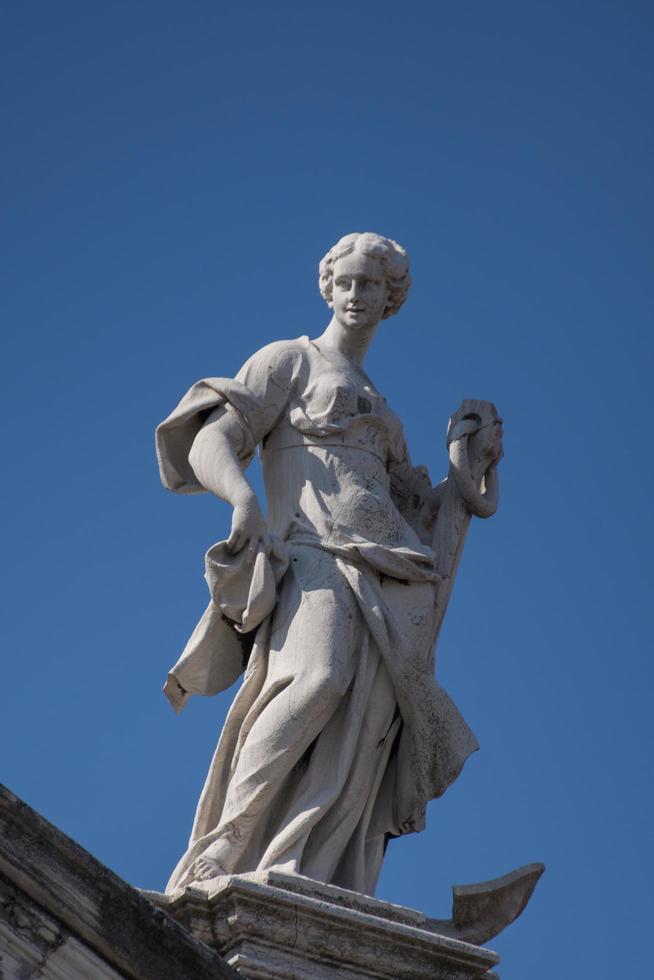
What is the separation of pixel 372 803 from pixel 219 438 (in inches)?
75.9

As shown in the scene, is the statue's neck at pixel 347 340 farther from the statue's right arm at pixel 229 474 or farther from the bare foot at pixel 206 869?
the bare foot at pixel 206 869

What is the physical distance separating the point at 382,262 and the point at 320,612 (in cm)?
212

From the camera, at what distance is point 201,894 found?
959 centimetres

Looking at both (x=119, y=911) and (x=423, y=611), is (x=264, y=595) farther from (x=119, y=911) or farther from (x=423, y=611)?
(x=119, y=911)

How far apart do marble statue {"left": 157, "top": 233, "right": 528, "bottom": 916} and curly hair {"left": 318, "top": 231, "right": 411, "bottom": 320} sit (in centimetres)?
1

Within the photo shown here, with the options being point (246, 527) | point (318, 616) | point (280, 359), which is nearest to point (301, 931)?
point (318, 616)

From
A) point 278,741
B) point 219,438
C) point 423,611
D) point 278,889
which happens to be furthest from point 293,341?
point 278,889

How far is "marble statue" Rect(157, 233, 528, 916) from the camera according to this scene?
33.6 feet

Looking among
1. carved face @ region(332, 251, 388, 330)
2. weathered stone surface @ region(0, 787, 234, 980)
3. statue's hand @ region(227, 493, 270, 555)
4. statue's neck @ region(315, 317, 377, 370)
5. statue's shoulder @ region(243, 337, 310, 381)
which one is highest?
carved face @ region(332, 251, 388, 330)

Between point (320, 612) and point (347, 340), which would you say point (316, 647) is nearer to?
point (320, 612)

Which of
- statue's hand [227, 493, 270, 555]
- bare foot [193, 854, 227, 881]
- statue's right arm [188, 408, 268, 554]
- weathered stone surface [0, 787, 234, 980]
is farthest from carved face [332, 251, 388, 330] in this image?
weathered stone surface [0, 787, 234, 980]

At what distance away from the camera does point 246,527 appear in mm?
10531

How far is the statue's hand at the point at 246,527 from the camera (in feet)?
34.6

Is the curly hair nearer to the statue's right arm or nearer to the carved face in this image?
the carved face
